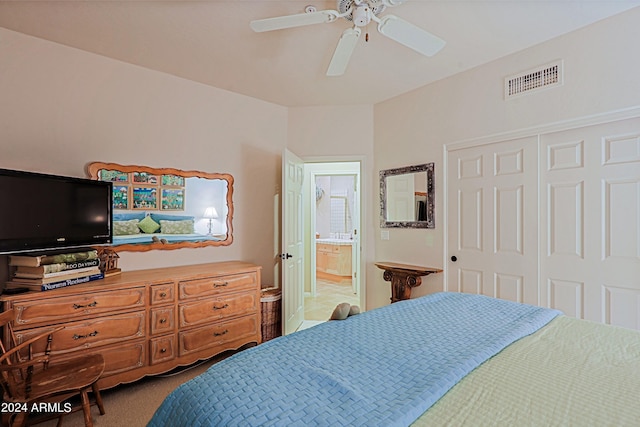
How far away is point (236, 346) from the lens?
9.45ft

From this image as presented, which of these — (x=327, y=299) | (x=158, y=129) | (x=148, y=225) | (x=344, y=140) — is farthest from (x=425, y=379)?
(x=327, y=299)

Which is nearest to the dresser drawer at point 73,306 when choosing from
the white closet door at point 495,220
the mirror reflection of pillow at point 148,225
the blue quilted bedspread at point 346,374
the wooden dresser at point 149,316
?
the wooden dresser at point 149,316

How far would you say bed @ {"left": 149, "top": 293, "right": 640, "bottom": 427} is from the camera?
82 centimetres

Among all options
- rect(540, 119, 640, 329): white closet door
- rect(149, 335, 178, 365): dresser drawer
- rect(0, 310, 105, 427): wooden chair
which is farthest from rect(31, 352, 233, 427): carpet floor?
rect(540, 119, 640, 329): white closet door

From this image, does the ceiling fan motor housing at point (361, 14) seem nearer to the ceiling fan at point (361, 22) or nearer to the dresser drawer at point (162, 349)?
the ceiling fan at point (361, 22)

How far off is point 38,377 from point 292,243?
2190 mm

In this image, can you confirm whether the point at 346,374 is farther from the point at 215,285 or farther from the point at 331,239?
the point at 331,239

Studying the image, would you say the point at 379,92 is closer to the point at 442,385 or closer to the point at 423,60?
the point at 423,60

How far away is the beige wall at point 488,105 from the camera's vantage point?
214cm

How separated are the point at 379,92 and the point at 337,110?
0.58m

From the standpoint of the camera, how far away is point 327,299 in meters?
5.09

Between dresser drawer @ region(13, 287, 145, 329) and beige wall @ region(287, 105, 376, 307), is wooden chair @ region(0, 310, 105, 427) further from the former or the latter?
beige wall @ region(287, 105, 376, 307)

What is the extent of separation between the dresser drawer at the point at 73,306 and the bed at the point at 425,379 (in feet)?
4.89

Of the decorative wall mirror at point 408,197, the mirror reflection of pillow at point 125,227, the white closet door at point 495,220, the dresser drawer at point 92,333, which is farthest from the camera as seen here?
the decorative wall mirror at point 408,197
